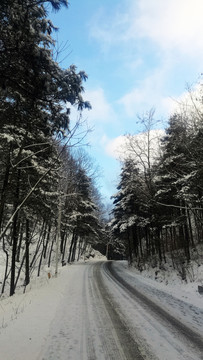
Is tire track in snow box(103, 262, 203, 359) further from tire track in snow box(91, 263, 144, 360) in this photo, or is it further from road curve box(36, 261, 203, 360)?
tire track in snow box(91, 263, 144, 360)

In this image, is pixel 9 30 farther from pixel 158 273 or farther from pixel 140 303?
pixel 158 273

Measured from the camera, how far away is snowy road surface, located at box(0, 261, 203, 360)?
409 cm

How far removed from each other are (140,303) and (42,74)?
745 centimetres

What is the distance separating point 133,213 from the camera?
2447cm

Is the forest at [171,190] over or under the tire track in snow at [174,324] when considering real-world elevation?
over

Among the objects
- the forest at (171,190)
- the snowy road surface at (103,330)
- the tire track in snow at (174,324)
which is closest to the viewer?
the snowy road surface at (103,330)

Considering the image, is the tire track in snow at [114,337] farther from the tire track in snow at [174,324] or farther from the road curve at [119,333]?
the tire track in snow at [174,324]

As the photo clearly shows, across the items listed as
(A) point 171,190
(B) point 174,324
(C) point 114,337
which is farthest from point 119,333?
(A) point 171,190

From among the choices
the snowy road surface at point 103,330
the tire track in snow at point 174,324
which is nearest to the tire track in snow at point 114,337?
the snowy road surface at point 103,330

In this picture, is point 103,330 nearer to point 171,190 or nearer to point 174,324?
point 174,324

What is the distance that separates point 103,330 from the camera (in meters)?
5.38

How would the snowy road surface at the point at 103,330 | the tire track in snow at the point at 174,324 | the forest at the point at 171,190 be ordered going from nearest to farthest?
the snowy road surface at the point at 103,330
the tire track in snow at the point at 174,324
the forest at the point at 171,190

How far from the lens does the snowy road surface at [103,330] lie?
4.09 metres

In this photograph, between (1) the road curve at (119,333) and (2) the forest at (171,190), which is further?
(2) the forest at (171,190)
